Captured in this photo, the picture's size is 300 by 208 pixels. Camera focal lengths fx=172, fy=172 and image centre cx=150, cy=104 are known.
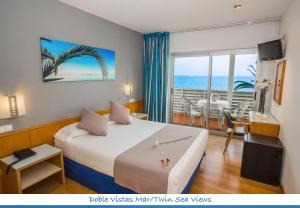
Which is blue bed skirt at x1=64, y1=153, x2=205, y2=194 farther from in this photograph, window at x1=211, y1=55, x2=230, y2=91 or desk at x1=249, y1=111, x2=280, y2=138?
window at x1=211, y1=55, x2=230, y2=91

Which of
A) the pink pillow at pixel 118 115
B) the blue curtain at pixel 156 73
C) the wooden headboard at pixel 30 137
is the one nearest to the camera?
the wooden headboard at pixel 30 137

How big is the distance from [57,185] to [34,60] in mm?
1749

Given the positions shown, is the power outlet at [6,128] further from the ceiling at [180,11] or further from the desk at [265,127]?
the desk at [265,127]

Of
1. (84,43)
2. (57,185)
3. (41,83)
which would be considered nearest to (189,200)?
(57,185)

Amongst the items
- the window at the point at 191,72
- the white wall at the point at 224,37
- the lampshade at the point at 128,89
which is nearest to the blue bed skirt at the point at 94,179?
the lampshade at the point at 128,89

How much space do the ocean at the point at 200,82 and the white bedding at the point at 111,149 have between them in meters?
1.98

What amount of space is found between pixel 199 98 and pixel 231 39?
5.30 feet

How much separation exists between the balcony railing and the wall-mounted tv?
1.11 meters

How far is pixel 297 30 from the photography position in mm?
2203

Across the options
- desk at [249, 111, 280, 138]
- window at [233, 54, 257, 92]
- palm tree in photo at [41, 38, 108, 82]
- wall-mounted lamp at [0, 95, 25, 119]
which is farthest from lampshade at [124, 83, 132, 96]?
desk at [249, 111, 280, 138]

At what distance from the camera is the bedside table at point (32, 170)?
1.87 meters

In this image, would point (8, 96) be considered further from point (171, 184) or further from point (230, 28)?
point (230, 28)

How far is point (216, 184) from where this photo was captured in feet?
8.02

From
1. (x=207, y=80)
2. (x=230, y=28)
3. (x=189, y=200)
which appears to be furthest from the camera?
(x=207, y=80)
